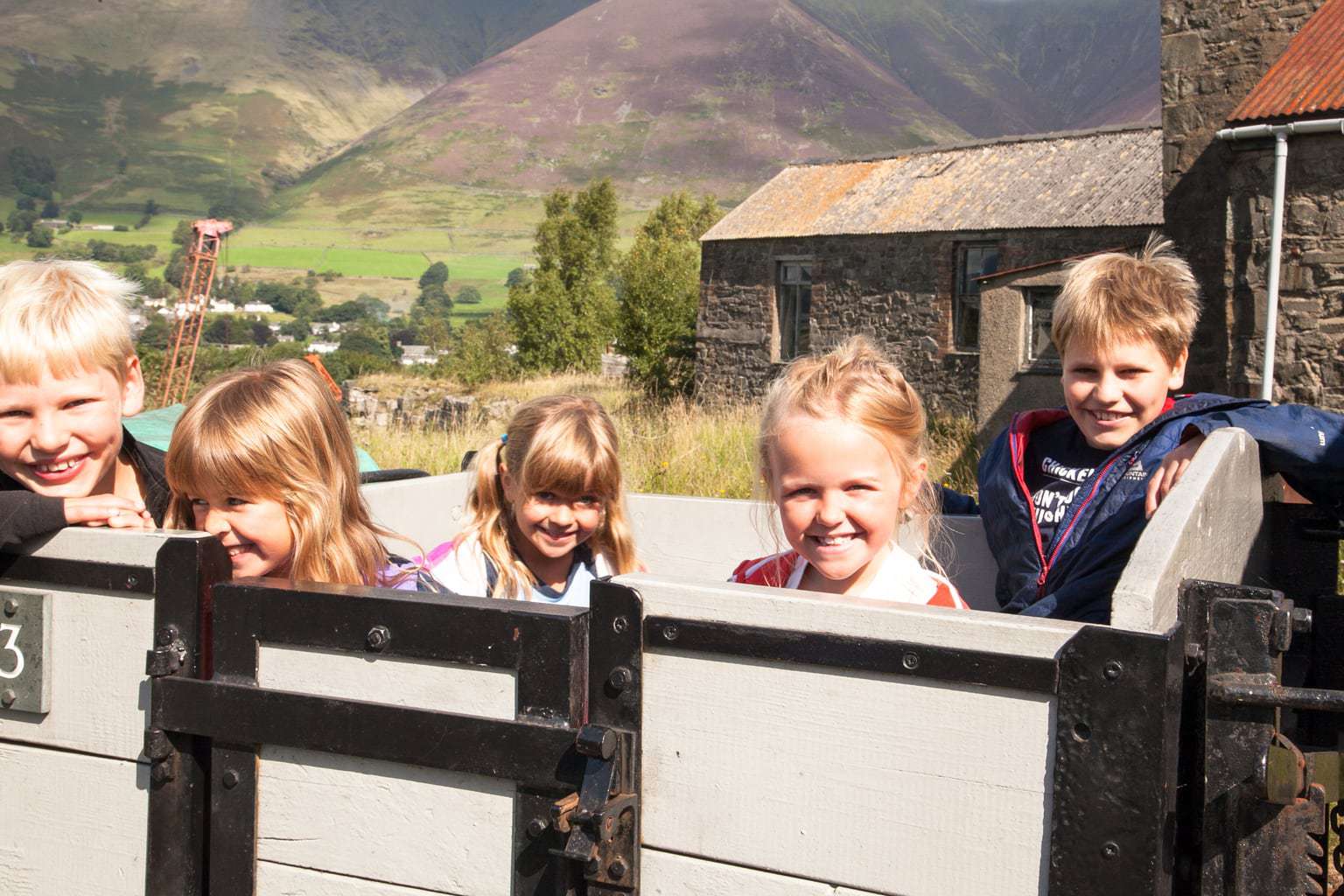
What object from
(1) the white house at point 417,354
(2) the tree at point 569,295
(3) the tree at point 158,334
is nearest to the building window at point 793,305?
(2) the tree at point 569,295

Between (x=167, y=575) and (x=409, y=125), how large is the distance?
202297 mm

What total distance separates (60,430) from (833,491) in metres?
1.51

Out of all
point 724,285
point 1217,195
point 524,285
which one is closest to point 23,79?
point 524,285

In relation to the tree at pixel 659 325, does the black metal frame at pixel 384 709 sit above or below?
below

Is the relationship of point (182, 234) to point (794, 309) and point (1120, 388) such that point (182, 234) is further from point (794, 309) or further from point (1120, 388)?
point (1120, 388)

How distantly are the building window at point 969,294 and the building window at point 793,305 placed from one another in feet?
10.1

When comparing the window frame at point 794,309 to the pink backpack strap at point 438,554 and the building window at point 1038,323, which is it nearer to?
the building window at point 1038,323

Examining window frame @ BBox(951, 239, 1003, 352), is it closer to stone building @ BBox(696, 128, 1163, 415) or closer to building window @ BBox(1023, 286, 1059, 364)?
stone building @ BBox(696, 128, 1163, 415)

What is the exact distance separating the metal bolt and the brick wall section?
1437 centimetres

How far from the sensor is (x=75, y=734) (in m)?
1.95

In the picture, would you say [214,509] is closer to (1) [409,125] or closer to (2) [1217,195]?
(2) [1217,195]

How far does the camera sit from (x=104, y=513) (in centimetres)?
211

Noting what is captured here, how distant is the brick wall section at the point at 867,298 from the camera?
1659 cm

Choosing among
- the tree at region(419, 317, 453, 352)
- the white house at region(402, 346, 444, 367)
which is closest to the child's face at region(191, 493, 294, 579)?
the white house at region(402, 346, 444, 367)
